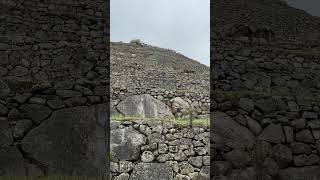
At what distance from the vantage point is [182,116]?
14.1m

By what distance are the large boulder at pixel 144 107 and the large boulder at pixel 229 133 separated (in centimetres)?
779

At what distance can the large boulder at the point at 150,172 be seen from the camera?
7.64 metres

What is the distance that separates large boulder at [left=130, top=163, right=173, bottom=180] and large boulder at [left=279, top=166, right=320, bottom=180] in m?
2.35

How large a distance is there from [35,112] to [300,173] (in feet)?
12.9

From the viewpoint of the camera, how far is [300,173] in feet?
20.3

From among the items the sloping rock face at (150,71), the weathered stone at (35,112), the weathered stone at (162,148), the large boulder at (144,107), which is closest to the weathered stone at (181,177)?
the weathered stone at (162,148)

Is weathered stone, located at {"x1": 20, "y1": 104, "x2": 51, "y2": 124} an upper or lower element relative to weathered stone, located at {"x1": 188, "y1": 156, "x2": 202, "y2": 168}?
upper

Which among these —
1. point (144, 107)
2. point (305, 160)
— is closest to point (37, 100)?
point (305, 160)

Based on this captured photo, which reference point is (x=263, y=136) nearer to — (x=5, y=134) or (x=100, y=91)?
(x=100, y=91)

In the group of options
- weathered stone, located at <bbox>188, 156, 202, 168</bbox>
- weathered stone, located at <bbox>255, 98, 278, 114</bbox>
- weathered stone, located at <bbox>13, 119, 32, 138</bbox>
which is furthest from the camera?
weathered stone, located at <bbox>188, 156, 202, 168</bbox>

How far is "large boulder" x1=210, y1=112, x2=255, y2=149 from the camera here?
6.08 meters

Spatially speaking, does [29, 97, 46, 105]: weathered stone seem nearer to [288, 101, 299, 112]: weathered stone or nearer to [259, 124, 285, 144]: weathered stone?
[259, 124, 285, 144]: weathered stone

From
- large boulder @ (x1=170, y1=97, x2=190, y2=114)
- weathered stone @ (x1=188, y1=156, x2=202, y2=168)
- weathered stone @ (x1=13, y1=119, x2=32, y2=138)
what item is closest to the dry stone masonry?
weathered stone @ (x1=188, y1=156, x2=202, y2=168)

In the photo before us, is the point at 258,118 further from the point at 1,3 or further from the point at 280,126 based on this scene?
the point at 1,3
